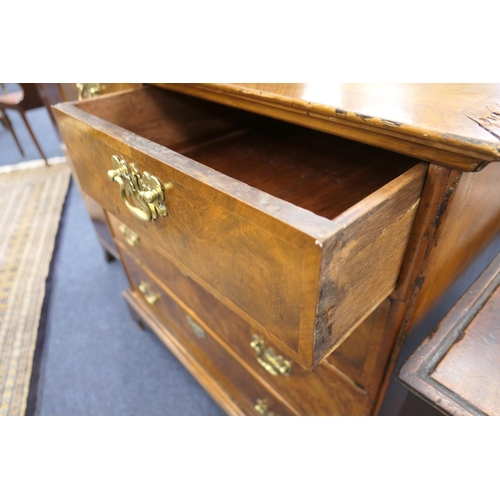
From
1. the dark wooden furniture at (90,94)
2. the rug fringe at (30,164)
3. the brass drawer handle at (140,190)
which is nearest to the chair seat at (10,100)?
the rug fringe at (30,164)

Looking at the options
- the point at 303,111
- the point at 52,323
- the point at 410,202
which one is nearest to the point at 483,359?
the point at 410,202

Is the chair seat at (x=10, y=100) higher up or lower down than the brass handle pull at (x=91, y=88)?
lower down

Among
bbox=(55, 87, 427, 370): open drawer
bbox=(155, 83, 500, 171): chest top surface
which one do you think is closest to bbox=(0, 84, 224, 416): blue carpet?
bbox=(55, 87, 427, 370): open drawer

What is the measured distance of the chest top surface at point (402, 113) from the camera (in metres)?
0.27

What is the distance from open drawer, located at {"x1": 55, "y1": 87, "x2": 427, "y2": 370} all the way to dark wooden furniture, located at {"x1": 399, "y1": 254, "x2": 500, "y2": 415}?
0.10m

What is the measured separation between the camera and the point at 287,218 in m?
0.26

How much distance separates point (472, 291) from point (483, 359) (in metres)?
0.10

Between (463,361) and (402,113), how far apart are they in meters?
0.28

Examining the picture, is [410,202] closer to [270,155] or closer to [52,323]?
[270,155]

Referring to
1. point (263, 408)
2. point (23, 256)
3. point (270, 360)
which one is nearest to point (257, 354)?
point (270, 360)

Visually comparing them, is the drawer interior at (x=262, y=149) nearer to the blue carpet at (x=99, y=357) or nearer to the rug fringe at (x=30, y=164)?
the blue carpet at (x=99, y=357)

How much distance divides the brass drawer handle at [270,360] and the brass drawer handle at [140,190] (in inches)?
10.2

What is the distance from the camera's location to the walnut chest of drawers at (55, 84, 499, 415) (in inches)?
11.0

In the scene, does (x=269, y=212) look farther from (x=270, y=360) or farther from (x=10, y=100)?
(x=10, y=100)
